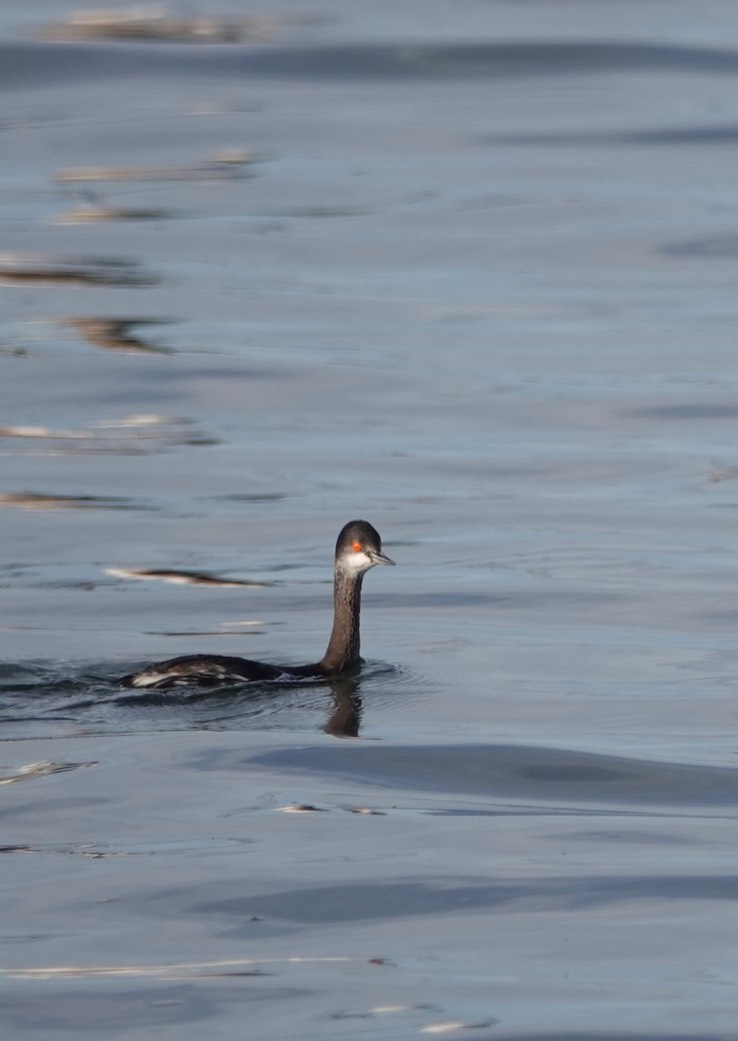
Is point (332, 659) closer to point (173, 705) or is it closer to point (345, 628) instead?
point (345, 628)

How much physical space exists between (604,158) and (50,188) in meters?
7.92

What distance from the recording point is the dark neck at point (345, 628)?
11.7m

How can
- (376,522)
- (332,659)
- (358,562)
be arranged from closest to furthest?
(332,659) → (358,562) → (376,522)

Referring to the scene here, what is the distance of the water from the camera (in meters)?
7.27

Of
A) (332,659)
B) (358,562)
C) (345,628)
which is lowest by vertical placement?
(332,659)

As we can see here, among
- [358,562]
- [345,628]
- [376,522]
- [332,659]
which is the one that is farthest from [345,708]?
[376,522]

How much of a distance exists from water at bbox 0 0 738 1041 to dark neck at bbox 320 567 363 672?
0.54ft

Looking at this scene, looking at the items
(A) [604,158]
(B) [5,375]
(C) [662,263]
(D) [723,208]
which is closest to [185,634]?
(B) [5,375]

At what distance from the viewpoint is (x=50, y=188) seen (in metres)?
29.9

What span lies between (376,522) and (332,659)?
411 cm

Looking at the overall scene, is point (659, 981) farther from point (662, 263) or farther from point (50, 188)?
point (50, 188)

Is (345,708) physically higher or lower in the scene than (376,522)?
lower

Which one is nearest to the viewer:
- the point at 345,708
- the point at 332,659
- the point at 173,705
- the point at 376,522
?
the point at 173,705

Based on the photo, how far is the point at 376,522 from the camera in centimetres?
1571
